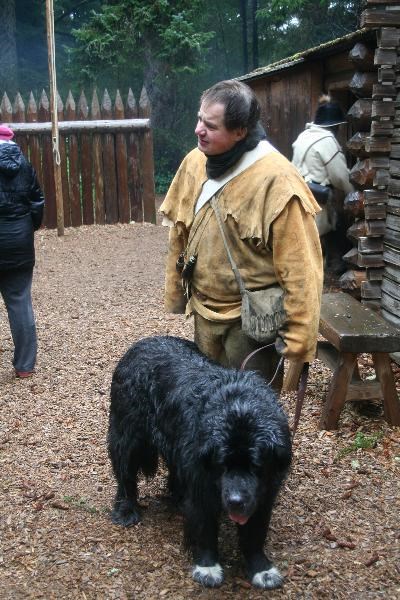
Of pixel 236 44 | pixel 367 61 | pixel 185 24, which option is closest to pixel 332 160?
pixel 367 61

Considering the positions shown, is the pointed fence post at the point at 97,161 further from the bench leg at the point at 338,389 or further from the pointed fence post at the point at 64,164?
the bench leg at the point at 338,389

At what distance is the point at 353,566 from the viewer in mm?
3367

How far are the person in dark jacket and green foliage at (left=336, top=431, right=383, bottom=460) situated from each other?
291 centimetres

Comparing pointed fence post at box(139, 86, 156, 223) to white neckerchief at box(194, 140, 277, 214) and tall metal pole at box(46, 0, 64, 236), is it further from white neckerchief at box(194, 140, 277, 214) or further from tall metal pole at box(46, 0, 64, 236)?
white neckerchief at box(194, 140, 277, 214)

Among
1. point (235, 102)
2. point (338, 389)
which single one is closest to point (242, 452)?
point (235, 102)

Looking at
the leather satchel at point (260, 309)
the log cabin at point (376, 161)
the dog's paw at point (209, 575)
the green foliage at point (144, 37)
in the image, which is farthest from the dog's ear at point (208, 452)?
the green foliage at point (144, 37)

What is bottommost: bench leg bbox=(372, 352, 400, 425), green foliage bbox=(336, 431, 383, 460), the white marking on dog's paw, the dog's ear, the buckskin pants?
green foliage bbox=(336, 431, 383, 460)

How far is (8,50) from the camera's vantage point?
22.4 metres

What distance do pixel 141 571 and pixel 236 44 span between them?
74.8 ft

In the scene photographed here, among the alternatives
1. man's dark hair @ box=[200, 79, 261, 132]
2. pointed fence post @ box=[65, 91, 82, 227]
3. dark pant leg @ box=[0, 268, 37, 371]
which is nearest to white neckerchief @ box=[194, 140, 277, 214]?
man's dark hair @ box=[200, 79, 261, 132]

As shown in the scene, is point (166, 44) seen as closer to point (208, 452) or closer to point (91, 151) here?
point (91, 151)

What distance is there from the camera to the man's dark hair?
3156 millimetres

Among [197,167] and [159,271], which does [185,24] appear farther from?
[197,167]

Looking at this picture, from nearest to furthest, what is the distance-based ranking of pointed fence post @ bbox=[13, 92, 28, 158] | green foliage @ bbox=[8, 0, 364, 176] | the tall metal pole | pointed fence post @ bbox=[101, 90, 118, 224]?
the tall metal pole → pointed fence post @ bbox=[13, 92, 28, 158] → pointed fence post @ bbox=[101, 90, 118, 224] → green foliage @ bbox=[8, 0, 364, 176]
